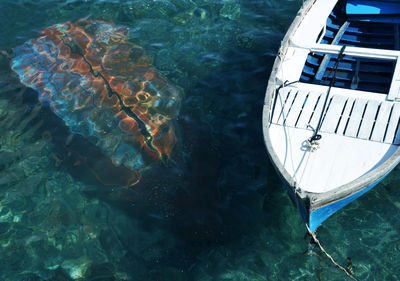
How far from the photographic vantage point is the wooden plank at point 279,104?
9.84 metres

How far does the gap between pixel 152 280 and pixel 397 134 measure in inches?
255

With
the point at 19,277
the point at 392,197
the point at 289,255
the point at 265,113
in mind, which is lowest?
the point at 19,277

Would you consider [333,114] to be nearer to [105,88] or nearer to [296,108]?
[296,108]

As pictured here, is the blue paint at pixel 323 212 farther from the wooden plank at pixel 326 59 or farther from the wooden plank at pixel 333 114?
the wooden plank at pixel 326 59

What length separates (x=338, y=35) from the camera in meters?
13.2

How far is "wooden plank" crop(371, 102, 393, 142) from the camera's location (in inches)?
352

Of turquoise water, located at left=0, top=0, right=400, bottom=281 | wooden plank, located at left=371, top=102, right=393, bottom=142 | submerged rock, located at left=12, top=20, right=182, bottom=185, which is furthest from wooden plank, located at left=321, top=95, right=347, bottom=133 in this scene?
submerged rock, located at left=12, top=20, right=182, bottom=185

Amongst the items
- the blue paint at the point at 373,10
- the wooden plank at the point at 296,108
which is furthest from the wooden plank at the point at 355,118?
the blue paint at the point at 373,10

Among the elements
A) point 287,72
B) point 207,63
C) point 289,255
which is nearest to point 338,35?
point 287,72

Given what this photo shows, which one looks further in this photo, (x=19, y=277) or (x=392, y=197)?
(x=392, y=197)

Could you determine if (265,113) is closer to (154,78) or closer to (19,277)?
(154,78)

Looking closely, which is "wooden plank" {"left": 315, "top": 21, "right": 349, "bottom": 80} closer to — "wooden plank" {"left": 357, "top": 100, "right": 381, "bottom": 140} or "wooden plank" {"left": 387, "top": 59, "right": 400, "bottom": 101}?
"wooden plank" {"left": 387, "top": 59, "right": 400, "bottom": 101}

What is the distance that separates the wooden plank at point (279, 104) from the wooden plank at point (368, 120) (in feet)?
6.33

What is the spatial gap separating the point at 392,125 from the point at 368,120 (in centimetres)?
52
